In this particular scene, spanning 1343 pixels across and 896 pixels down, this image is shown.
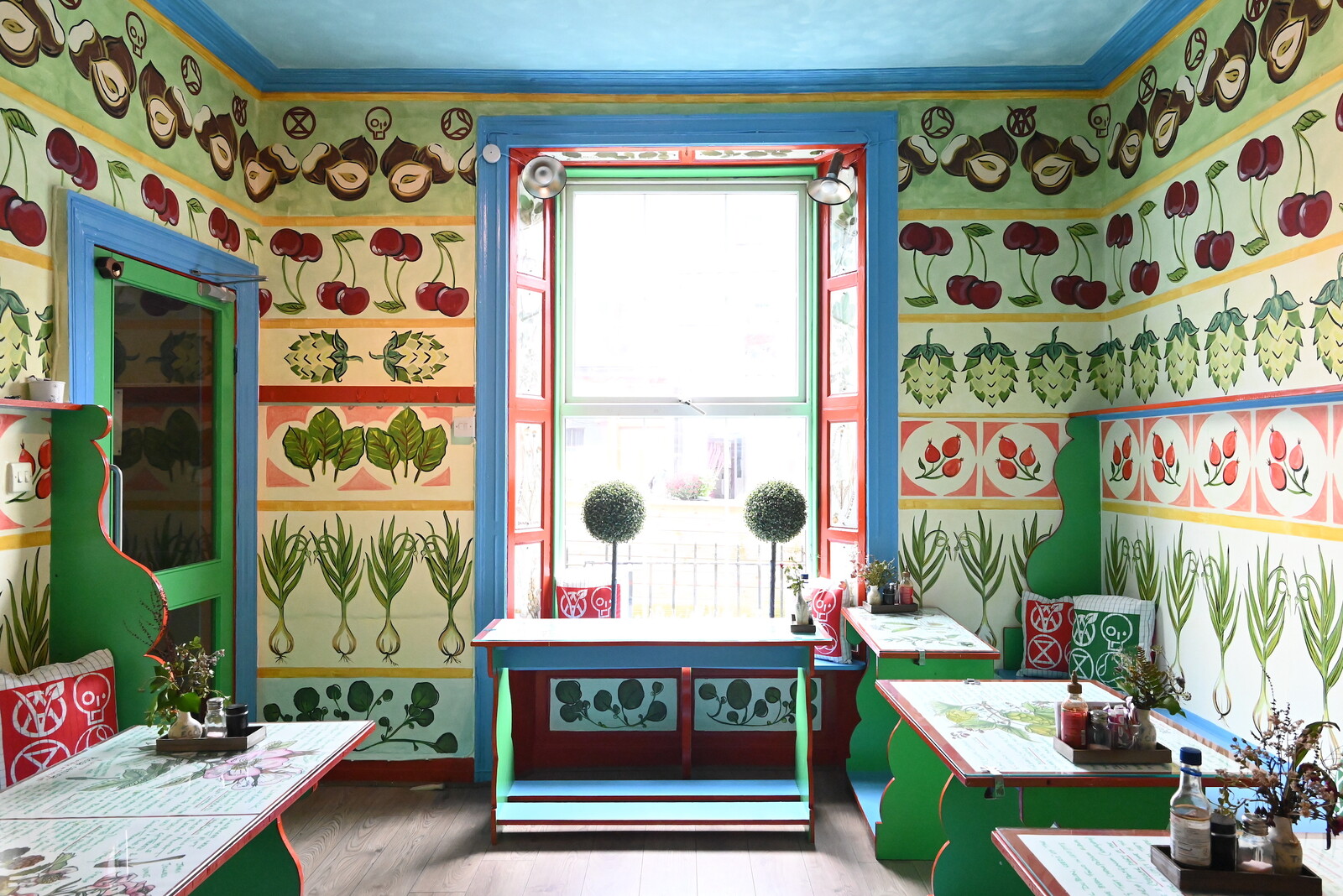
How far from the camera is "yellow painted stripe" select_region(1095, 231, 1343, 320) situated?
2.53 metres

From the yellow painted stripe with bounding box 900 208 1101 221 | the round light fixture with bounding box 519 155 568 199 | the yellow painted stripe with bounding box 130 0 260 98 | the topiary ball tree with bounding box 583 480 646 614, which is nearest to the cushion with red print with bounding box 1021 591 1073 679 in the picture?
the yellow painted stripe with bounding box 900 208 1101 221

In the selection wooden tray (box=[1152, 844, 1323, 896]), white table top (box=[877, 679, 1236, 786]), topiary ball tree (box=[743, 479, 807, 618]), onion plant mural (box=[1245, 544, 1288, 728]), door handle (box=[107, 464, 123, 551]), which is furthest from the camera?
topiary ball tree (box=[743, 479, 807, 618])

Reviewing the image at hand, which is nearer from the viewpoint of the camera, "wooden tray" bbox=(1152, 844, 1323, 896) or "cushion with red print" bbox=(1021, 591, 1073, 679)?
"wooden tray" bbox=(1152, 844, 1323, 896)

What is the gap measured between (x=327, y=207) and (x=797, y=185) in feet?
7.54

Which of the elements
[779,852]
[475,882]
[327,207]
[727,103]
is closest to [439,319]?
[327,207]

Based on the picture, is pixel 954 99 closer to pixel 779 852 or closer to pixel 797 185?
pixel 797 185

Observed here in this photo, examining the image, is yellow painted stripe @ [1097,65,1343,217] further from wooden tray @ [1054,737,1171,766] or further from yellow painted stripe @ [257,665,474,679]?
yellow painted stripe @ [257,665,474,679]

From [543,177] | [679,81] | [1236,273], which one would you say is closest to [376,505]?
[543,177]

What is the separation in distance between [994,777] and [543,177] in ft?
9.68

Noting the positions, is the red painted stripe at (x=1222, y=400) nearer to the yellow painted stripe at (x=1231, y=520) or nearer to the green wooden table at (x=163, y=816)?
the yellow painted stripe at (x=1231, y=520)

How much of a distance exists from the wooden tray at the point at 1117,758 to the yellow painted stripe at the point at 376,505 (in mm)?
2663

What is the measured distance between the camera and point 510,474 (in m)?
3.96

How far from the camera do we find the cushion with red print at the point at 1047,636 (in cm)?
373

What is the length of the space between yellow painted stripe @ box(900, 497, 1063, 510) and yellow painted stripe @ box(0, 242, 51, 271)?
3379 mm
